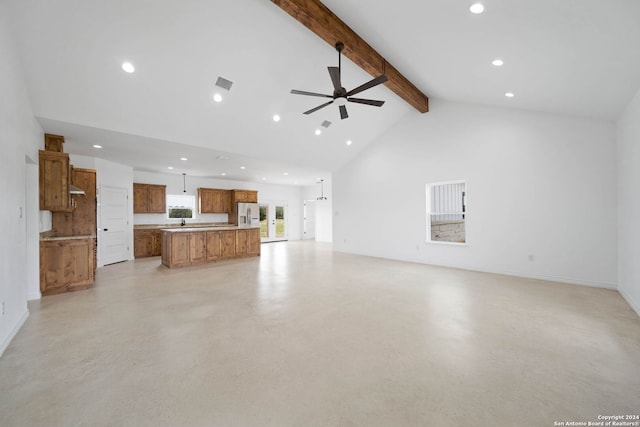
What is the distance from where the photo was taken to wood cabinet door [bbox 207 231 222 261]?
7.15 meters

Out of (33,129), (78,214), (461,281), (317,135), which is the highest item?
(317,135)

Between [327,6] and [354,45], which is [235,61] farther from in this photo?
[354,45]

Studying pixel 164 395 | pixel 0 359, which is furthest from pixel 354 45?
pixel 0 359

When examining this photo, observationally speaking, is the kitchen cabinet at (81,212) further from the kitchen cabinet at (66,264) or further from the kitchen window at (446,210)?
the kitchen window at (446,210)

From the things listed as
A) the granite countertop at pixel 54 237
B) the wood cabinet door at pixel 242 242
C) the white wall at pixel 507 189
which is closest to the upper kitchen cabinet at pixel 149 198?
the wood cabinet door at pixel 242 242

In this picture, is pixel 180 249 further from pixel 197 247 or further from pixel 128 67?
pixel 128 67

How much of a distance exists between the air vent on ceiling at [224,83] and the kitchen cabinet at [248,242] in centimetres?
433

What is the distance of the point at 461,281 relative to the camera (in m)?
4.99

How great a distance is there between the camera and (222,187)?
10.6 meters

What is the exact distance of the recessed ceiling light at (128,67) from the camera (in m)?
3.66

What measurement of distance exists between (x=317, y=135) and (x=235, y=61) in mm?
2844

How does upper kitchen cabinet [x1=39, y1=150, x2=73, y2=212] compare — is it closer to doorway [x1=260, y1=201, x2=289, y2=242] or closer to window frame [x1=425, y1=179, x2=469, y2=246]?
window frame [x1=425, y1=179, x2=469, y2=246]

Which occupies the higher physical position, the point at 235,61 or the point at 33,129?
the point at 235,61

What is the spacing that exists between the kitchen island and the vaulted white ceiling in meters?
2.14
